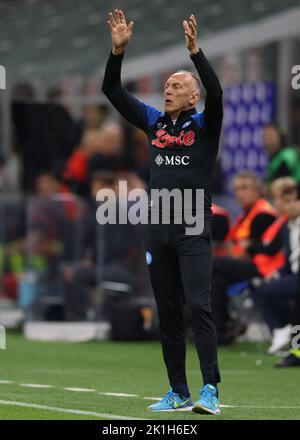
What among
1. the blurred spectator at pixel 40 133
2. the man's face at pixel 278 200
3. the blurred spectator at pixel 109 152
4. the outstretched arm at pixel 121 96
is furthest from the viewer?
the blurred spectator at pixel 40 133

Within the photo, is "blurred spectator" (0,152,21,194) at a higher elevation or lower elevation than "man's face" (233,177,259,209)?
higher

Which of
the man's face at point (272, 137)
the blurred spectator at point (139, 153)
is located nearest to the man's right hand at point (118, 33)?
the man's face at point (272, 137)

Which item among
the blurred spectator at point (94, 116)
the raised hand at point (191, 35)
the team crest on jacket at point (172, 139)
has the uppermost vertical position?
the blurred spectator at point (94, 116)

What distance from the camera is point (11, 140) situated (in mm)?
23453

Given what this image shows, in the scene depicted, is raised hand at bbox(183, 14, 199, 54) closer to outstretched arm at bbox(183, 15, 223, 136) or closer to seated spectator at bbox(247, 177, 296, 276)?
outstretched arm at bbox(183, 15, 223, 136)

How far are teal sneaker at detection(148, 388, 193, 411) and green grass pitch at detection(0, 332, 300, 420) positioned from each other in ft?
0.34

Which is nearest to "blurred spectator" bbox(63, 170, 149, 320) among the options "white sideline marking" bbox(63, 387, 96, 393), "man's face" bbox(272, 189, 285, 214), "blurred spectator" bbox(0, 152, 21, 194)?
"man's face" bbox(272, 189, 285, 214)

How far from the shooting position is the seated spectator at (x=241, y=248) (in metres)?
16.2

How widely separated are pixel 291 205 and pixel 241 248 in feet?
5.11

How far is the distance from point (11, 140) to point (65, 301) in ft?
19.7

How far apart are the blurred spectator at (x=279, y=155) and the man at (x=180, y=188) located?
7.68m

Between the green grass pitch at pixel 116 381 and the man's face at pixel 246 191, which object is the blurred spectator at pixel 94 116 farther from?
the man's face at pixel 246 191

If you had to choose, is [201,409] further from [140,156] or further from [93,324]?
[140,156]

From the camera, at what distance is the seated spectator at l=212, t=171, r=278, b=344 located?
16.2 metres
